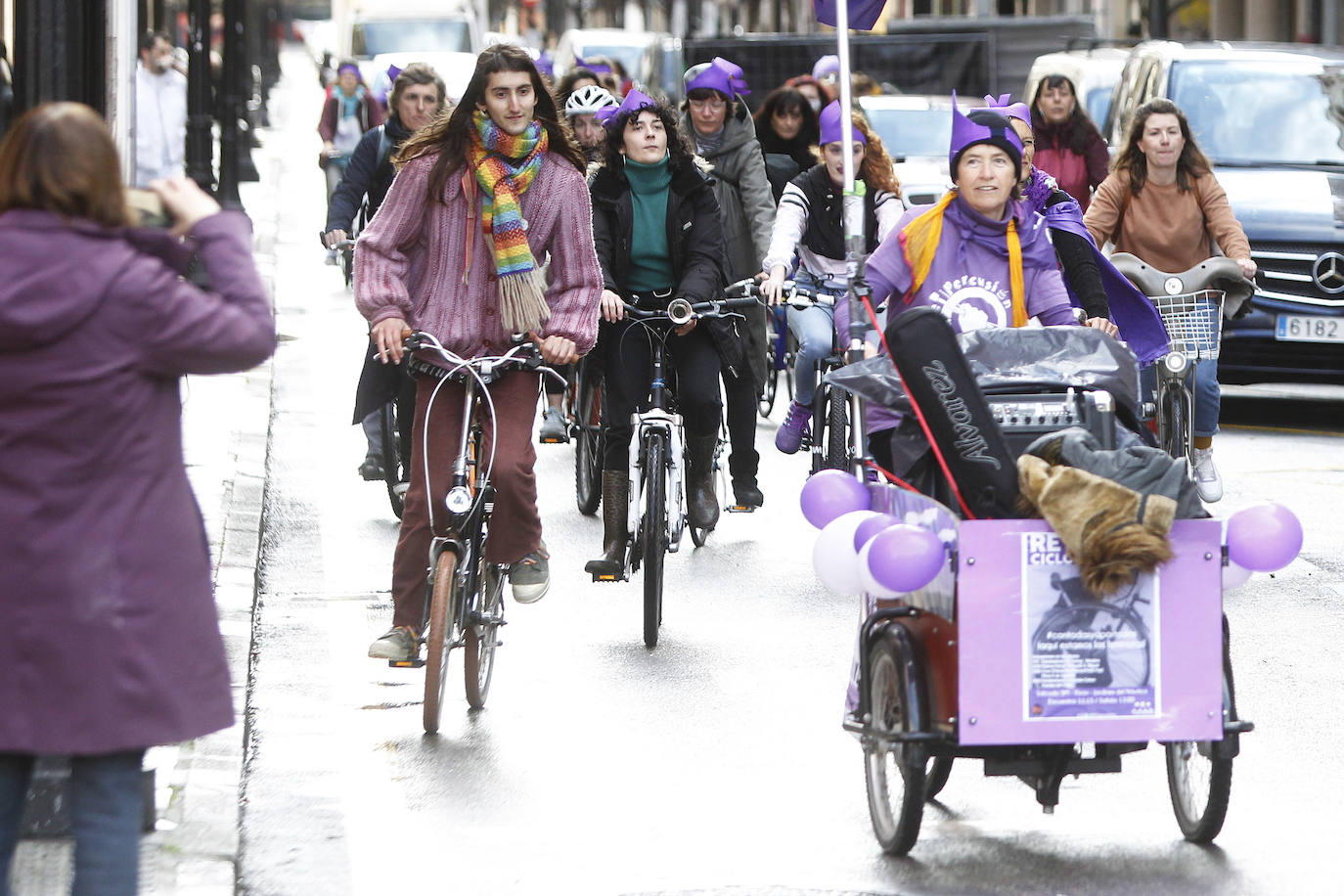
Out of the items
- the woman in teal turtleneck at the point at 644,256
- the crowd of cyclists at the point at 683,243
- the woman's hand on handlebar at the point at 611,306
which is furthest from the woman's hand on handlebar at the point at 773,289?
the woman's hand on handlebar at the point at 611,306

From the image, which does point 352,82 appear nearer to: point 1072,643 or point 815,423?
point 815,423

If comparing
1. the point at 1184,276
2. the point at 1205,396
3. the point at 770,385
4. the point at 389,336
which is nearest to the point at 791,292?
the point at 1184,276

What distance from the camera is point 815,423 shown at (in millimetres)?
10070

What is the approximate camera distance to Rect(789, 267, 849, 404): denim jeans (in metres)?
10.2

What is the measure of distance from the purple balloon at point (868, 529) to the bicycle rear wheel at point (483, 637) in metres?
1.73

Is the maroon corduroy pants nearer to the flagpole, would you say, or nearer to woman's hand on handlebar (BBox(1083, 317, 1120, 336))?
the flagpole

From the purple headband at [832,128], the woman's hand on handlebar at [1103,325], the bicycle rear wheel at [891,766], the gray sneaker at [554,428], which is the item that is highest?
the purple headband at [832,128]

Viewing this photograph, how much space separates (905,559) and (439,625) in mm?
1849

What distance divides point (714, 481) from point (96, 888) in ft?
19.1

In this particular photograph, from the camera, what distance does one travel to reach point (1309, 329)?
13695mm

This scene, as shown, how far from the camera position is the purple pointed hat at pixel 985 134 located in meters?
6.45

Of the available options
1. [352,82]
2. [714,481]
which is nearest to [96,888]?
[714,481]

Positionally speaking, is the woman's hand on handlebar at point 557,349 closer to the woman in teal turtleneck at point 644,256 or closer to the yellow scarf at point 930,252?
the yellow scarf at point 930,252

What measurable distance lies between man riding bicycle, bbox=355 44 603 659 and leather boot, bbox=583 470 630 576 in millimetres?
1523
